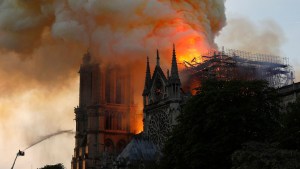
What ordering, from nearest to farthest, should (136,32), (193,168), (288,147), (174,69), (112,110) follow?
(288,147) < (193,168) < (174,69) < (136,32) < (112,110)

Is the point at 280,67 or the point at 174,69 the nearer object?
the point at 174,69

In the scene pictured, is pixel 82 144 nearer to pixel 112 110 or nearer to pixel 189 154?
pixel 112 110

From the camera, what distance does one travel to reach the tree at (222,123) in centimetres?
5291

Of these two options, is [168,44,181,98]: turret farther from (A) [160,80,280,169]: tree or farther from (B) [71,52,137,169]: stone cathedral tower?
(B) [71,52,137,169]: stone cathedral tower

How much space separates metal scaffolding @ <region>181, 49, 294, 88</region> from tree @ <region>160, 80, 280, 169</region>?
84.1ft

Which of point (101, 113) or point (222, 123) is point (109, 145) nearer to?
point (101, 113)

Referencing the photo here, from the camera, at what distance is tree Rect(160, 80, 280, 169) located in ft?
174

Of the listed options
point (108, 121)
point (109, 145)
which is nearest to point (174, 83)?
point (109, 145)

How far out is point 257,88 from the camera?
56969 millimetres

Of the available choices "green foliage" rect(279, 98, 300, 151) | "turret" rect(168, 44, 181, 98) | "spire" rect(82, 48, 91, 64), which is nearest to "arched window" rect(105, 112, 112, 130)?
"spire" rect(82, 48, 91, 64)

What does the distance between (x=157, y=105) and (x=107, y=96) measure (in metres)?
30.2

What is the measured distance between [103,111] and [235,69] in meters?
36.1

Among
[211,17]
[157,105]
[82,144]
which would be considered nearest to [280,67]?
[211,17]

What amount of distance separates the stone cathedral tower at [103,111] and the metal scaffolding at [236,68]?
26621mm
